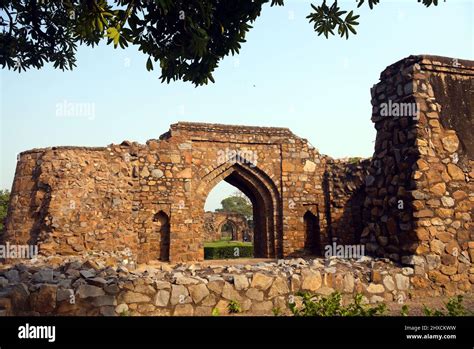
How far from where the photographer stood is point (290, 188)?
13.2m

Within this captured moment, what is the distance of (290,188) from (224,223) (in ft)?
58.9

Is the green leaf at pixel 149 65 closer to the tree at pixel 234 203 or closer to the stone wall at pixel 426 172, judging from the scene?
the stone wall at pixel 426 172

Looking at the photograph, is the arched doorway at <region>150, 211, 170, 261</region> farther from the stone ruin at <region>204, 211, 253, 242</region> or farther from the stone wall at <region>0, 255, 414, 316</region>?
the stone ruin at <region>204, 211, 253, 242</region>

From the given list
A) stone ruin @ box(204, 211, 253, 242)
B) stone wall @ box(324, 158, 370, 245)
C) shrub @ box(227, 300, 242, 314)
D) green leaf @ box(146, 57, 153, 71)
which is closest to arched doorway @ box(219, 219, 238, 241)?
stone ruin @ box(204, 211, 253, 242)

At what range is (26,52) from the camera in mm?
5461

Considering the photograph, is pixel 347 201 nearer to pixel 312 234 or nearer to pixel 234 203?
pixel 312 234

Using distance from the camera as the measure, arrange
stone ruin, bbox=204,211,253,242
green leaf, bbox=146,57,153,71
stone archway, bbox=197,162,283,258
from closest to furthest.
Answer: green leaf, bbox=146,57,153,71, stone archway, bbox=197,162,283,258, stone ruin, bbox=204,211,253,242

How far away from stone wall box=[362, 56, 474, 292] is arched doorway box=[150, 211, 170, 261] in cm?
679

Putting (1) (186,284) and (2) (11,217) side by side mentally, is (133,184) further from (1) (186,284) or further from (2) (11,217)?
(1) (186,284)

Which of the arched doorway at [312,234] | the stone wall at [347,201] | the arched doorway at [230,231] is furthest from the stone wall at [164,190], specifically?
the arched doorway at [230,231]

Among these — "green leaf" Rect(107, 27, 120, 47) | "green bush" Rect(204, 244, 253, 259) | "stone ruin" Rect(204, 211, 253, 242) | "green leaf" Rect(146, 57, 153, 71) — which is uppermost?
"green leaf" Rect(107, 27, 120, 47)

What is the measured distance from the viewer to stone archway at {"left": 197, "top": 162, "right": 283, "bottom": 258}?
41.9 feet

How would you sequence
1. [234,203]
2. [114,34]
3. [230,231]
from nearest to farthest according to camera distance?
[114,34], [230,231], [234,203]

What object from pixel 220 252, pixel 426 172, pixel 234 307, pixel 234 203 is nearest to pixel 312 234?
pixel 220 252
